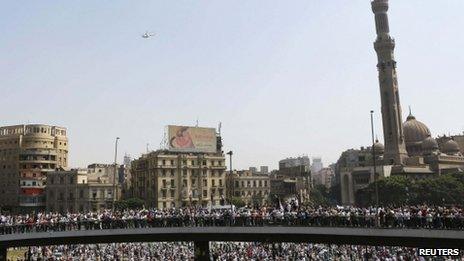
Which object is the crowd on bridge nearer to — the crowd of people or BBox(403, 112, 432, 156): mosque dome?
the crowd of people

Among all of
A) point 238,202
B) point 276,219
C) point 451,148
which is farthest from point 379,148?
point 276,219

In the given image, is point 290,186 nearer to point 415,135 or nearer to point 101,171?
point 415,135

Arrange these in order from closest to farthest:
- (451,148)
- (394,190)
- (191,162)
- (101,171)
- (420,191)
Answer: (394,190), (420,191), (191,162), (101,171), (451,148)

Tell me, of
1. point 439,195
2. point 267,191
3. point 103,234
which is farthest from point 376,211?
point 267,191

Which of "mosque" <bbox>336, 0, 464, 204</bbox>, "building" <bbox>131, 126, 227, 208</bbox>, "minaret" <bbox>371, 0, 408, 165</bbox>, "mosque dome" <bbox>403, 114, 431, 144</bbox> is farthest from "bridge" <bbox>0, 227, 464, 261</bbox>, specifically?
"mosque dome" <bbox>403, 114, 431, 144</bbox>

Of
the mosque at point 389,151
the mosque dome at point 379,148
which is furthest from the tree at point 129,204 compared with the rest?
the mosque dome at point 379,148
